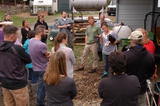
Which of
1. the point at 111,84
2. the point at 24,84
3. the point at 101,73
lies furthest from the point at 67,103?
the point at 101,73

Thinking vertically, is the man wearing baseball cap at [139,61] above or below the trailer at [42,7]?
A: below

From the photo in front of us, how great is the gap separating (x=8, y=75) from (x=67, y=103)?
3.77ft

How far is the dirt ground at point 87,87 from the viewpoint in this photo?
5.24m

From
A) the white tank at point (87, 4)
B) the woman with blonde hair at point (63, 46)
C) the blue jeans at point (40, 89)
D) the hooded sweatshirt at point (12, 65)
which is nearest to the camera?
the hooded sweatshirt at point (12, 65)

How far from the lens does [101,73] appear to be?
7043mm

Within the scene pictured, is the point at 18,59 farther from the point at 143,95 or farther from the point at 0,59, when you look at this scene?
the point at 143,95

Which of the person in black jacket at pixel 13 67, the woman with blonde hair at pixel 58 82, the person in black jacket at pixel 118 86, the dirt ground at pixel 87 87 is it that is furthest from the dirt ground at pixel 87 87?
the person in black jacket at pixel 118 86

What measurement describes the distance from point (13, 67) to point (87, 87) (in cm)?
285

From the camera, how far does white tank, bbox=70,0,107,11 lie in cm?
1173

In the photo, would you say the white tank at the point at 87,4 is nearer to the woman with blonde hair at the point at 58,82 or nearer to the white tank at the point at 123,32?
the white tank at the point at 123,32

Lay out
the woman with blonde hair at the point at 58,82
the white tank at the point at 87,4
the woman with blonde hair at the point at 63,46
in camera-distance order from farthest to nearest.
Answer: the white tank at the point at 87,4, the woman with blonde hair at the point at 63,46, the woman with blonde hair at the point at 58,82

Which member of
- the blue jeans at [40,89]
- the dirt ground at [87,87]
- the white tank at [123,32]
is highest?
the white tank at [123,32]

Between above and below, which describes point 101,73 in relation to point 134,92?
below

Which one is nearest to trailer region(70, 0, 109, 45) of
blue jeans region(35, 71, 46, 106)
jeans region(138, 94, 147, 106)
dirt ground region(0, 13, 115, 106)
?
dirt ground region(0, 13, 115, 106)
